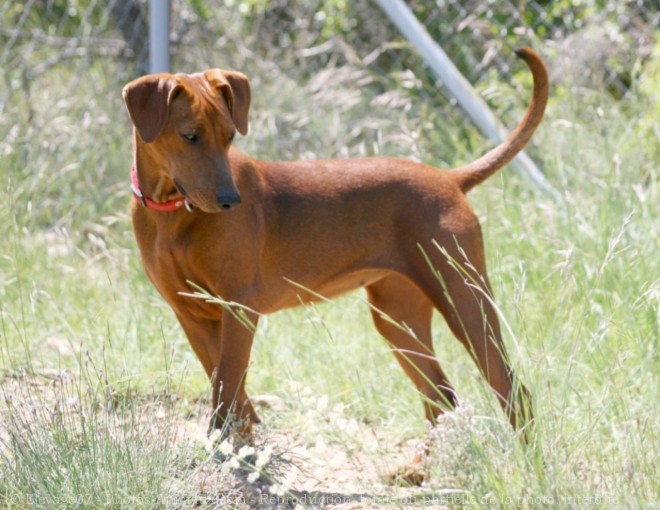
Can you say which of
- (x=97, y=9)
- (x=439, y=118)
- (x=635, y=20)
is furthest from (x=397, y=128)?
(x=97, y=9)

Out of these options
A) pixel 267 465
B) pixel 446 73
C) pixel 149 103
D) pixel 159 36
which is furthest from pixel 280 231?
pixel 159 36

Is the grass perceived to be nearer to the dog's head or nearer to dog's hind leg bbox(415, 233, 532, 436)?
dog's hind leg bbox(415, 233, 532, 436)

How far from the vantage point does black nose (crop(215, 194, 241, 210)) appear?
319cm

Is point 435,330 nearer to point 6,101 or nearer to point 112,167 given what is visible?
point 112,167

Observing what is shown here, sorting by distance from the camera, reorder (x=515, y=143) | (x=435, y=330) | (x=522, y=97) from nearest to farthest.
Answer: (x=515, y=143) → (x=435, y=330) → (x=522, y=97)

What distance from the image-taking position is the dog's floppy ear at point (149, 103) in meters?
3.29

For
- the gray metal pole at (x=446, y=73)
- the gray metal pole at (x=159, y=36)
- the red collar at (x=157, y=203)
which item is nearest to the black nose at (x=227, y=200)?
the red collar at (x=157, y=203)

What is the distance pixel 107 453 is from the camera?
2.77 metres

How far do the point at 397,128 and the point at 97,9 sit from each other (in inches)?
97.7

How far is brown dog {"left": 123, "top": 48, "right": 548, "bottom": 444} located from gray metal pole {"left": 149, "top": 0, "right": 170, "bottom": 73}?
2411 mm

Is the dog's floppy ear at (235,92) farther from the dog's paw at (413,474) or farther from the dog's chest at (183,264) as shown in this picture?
the dog's paw at (413,474)

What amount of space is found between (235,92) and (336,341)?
1423 millimetres

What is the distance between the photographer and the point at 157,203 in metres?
3.44

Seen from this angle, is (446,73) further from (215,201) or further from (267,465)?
(267,465)
